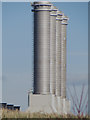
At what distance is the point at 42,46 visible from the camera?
3956 cm

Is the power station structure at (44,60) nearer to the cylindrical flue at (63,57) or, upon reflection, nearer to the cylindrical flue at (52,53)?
the cylindrical flue at (52,53)

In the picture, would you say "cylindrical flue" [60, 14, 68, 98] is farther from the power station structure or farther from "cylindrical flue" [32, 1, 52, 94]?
"cylindrical flue" [32, 1, 52, 94]

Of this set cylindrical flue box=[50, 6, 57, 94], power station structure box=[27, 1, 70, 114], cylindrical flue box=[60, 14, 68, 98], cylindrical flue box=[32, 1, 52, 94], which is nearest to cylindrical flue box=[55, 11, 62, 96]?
cylindrical flue box=[60, 14, 68, 98]

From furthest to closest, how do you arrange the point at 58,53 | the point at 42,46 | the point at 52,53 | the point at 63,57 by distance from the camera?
the point at 63,57 → the point at 58,53 → the point at 52,53 → the point at 42,46

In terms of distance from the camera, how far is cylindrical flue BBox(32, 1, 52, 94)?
3938 centimetres

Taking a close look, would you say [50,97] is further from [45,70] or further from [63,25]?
[63,25]

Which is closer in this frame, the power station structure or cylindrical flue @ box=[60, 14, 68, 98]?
the power station structure

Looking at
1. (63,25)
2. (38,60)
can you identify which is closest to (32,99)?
(38,60)

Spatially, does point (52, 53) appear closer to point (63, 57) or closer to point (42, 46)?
point (42, 46)

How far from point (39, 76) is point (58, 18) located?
8.94 metres

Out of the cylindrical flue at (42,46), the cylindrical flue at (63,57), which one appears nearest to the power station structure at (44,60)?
the cylindrical flue at (42,46)

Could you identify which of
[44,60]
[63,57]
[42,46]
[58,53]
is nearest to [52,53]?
[44,60]

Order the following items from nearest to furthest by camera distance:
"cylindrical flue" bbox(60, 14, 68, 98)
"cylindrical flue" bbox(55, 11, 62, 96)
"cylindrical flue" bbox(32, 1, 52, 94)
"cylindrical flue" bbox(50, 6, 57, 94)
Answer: "cylindrical flue" bbox(32, 1, 52, 94), "cylindrical flue" bbox(50, 6, 57, 94), "cylindrical flue" bbox(55, 11, 62, 96), "cylindrical flue" bbox(60, 14, 68, 98)

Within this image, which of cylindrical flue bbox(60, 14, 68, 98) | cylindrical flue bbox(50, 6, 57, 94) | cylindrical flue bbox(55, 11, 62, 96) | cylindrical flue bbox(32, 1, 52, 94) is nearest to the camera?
cylindrical flue bbox(32, 1, 52, 94)
